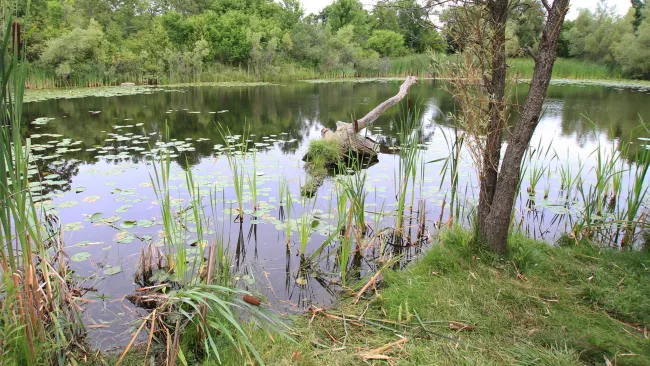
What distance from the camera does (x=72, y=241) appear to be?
370cm

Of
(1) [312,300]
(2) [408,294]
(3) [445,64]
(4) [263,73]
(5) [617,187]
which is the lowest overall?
(1) [312,300]

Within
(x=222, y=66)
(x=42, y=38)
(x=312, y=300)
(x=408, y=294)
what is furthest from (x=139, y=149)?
(x=222, y=66)

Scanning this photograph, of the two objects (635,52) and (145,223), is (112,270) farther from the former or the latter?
(635,52)

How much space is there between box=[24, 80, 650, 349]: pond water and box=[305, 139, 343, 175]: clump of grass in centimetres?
29

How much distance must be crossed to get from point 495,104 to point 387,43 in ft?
123

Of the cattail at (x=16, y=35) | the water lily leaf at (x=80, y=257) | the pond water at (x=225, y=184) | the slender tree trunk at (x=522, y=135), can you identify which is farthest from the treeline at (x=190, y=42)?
the cattail at (x=16, y=35)

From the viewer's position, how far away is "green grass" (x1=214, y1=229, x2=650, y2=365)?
1.99 metres

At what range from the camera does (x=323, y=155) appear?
650 centimetres

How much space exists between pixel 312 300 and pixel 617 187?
335cm

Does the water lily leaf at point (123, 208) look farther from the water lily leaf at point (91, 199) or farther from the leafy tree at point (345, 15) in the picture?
the leafy tree at point (345, 15)

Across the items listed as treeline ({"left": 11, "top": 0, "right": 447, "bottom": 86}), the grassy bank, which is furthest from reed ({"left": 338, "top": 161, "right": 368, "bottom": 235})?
the grassy bank

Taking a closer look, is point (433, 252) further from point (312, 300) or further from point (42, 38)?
point (42, 38)

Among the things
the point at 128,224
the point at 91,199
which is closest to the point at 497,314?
the point at 128,224

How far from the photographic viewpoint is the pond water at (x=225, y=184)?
3.16m
